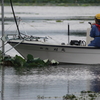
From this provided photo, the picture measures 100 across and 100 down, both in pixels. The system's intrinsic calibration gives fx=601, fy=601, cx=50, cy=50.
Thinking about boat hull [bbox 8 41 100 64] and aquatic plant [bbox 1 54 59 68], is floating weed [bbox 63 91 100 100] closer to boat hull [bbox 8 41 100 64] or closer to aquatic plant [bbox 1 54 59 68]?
aquatic plant [bbox 1 54 59 68]

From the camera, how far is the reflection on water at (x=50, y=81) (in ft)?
41.9

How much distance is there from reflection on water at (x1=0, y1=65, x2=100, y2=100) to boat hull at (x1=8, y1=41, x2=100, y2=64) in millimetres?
376

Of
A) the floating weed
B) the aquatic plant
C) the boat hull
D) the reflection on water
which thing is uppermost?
the boat hull

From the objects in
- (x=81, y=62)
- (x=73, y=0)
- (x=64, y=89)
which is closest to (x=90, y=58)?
(x=81, y=62)

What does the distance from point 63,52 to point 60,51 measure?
0.10m

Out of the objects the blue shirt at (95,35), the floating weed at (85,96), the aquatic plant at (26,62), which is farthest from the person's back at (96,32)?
the floating weed at (85,96)

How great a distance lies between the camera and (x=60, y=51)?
18.2 m

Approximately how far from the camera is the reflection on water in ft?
41.9

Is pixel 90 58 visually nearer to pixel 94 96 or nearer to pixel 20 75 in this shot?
pixel 20 75

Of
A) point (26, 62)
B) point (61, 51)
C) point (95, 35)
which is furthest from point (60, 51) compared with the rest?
point (95, 35)

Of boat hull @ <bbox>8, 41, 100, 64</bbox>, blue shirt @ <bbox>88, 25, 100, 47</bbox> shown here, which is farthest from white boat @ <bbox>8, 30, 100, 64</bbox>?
blue shirt @ <bbox>88, 25, 100, 47</bbox>

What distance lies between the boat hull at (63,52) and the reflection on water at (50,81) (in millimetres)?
376

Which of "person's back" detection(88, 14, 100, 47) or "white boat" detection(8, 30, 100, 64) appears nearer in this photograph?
"person's back" detection(88, 14, 100, 47)

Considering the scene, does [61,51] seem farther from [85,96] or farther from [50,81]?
[85,96]
